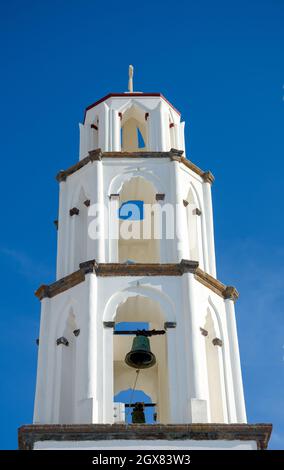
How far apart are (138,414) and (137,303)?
3229 mm

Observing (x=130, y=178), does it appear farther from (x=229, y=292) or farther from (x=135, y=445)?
(x=135, y=445)

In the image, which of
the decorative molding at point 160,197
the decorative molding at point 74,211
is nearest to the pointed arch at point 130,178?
the decorative molding at point 160,197

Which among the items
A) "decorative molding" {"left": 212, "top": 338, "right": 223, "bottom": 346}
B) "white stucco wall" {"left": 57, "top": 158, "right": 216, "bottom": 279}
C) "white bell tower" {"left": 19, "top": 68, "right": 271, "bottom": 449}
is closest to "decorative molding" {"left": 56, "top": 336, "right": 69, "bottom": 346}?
"white bell tower" {"left": 19, "top": 68, "right": 271, "bottom": 449}

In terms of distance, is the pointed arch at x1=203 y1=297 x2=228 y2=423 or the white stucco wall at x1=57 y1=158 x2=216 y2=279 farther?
the white stucco wall at x1=57 y1=158 x2=216 y2=279

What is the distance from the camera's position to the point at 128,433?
30641 millimetres

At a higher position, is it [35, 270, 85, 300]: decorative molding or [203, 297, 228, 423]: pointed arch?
[35, 270, 85, 300]: decorative molding

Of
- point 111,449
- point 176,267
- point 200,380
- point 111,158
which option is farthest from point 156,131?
point 111,449

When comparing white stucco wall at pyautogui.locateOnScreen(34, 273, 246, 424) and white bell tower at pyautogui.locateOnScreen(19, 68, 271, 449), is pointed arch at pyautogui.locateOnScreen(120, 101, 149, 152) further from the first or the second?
white stucco wall at pyautogui.locateOnScreen(34, 273, 246, 424)

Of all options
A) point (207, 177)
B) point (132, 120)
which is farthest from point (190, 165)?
point (132, 120)

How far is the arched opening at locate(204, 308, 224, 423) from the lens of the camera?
33.5 m

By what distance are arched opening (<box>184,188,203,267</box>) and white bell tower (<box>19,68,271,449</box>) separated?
42mm

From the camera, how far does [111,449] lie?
99.2 ft
